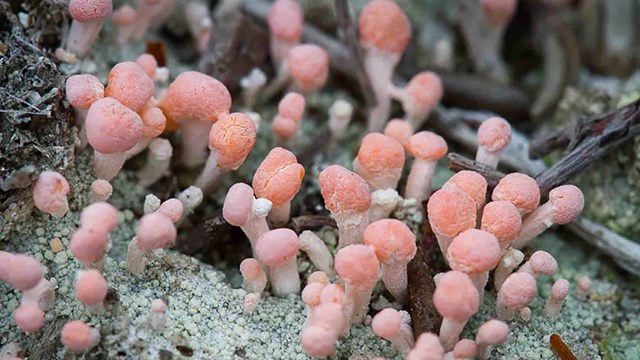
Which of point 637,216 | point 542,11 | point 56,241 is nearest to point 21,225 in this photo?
point 56,241

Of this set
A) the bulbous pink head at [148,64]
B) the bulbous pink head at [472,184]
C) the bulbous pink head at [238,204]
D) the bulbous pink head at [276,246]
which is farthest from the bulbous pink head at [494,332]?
the bulbous pink head at [148,64]

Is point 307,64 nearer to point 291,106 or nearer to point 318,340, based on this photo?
point 291,106

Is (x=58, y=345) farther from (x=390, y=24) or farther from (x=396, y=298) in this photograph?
(x=390, y=24)

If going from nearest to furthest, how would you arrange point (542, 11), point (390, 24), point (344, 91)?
point (390, 24) < point (344, 91) < point (542, 11)

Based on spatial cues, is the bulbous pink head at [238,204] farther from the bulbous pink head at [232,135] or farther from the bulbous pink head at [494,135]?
the bulbous pink head at [494,135]

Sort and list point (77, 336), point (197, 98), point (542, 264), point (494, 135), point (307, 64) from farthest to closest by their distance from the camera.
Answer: point (307, 64), point (494, 135), point (197, 98), point (542, 264), point (77, 336)

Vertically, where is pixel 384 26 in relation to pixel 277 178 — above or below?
above

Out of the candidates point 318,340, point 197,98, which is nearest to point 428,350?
point 318,340
